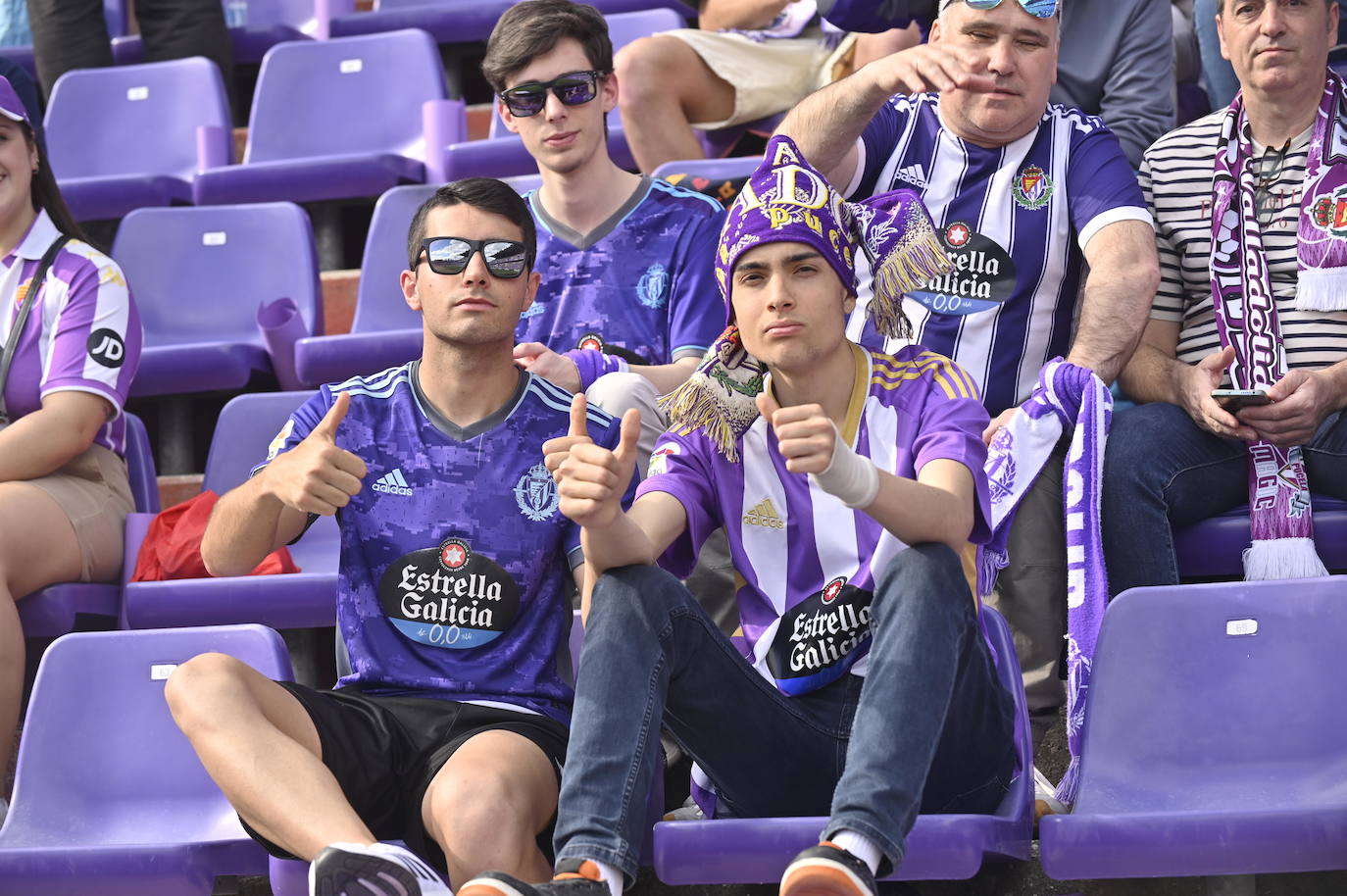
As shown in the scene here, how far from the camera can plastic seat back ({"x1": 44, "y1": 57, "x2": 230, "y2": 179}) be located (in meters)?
4.61

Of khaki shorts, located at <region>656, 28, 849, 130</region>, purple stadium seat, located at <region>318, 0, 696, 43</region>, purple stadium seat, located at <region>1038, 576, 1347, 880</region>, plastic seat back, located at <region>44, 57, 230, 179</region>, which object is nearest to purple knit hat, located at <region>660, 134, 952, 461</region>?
purple stadium seat, located at <region>1038, 576, 1347, 880</region>

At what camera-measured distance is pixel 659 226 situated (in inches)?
121

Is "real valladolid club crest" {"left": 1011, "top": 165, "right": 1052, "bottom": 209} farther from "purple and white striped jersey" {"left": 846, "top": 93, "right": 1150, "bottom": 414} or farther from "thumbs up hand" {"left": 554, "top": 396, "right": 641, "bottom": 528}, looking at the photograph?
"thumbs up hand" {"left": 554, "top": 396, "right": 641, "bottom": 528}

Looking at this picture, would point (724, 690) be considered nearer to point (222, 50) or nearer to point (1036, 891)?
point (1036, 891)

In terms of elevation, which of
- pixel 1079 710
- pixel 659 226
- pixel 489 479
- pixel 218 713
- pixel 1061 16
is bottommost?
pixel 1079 710

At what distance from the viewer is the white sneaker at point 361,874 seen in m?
1.79

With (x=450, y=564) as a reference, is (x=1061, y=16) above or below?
above

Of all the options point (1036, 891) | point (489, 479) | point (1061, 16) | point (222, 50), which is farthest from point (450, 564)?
point (222, 50)

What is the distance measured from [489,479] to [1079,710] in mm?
887

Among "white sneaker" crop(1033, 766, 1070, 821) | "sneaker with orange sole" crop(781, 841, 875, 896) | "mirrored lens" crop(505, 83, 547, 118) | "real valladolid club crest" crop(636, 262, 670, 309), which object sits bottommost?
"white sneaker" crop(1033, 766, 1070, 821)

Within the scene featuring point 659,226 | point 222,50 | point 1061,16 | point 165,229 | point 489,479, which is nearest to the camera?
point 489,479

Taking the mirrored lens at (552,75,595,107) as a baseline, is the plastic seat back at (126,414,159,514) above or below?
below

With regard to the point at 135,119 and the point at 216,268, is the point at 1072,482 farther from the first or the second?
the point at 135,119

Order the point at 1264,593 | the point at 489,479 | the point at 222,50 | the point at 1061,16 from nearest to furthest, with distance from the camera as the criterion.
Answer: the point at 1264,593 → the point at 489,479 → the point at 1061,16 → the point at 222,50
